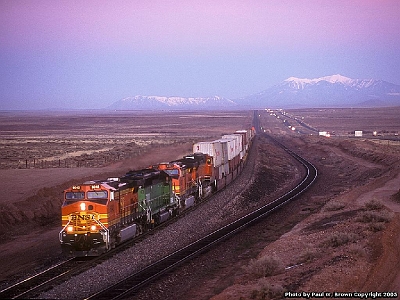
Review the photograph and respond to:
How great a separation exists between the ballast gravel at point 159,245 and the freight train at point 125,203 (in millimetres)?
810

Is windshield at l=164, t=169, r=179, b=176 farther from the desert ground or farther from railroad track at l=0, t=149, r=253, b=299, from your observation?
railroad track at l=0, t=149, r=253, b=299

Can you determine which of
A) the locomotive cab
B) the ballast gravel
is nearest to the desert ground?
the locomotive cab

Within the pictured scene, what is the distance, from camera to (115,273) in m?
21.2

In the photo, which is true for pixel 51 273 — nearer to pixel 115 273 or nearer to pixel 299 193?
pixel 115 273

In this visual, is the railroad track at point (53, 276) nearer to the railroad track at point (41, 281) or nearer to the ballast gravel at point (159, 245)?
the railroad track at point (41, 281)

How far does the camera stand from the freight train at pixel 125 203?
23.0 m

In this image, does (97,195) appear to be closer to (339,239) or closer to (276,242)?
(276,242)

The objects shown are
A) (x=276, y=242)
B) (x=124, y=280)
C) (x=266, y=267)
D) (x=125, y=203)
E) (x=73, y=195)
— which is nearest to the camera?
(x=266, y=267)

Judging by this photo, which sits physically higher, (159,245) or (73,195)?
(73,195)

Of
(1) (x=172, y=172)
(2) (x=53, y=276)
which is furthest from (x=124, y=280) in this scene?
(1) (x=172, y=172)

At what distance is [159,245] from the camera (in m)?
26.1

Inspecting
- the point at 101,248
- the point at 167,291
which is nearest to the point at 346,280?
the point at 167,291

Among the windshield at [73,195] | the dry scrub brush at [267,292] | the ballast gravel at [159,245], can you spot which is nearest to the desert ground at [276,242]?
the dry scrub brush at [267,292]

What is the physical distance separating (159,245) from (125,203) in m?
2.54
